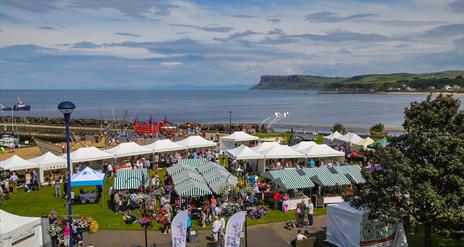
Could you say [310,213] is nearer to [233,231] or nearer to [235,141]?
[233,231]

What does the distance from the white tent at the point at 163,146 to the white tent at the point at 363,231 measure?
17578 millimetres

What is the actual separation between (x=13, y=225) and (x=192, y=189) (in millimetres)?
7376

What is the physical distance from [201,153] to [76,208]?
518 inches

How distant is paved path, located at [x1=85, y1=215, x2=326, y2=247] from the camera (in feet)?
51.9

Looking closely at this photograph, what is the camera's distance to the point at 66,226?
52.0ft

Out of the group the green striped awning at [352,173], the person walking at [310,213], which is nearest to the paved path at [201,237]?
the person walking at [310,213]

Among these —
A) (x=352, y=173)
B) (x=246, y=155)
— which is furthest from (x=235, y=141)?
(x=352, y=173)

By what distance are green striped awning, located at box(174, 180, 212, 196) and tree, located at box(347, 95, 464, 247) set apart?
23.0 ft

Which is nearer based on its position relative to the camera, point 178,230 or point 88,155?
point 178,230

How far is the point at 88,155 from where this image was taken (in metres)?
26.9

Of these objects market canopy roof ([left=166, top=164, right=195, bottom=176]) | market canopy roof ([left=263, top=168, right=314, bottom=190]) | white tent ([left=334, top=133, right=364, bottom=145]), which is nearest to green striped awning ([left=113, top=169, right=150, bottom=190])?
market canopy roof ([left=166, top=164, right=195, bottom=176])

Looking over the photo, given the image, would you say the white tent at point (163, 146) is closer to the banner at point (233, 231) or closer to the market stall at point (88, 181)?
the market stall at point (88, 181)

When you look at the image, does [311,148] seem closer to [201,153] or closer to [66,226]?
[201,153]

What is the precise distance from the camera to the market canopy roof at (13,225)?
41.4ft
